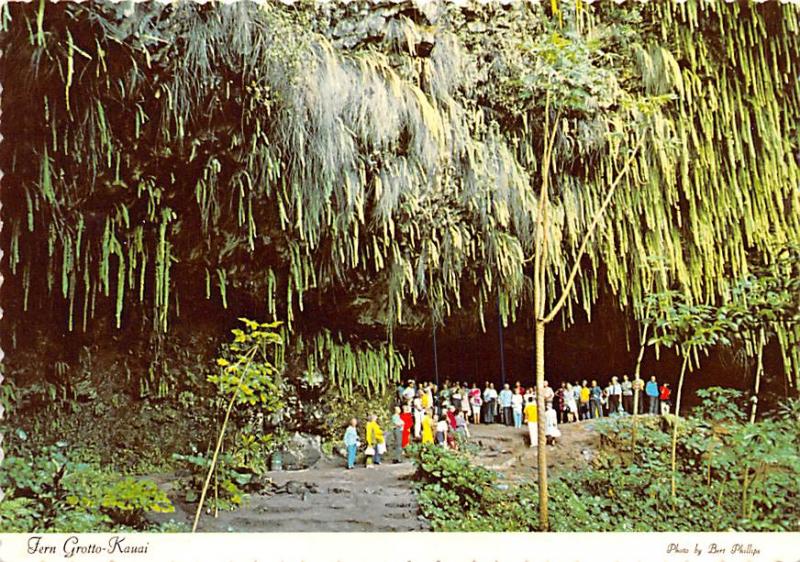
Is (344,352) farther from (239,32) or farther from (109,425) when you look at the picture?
(239,32)

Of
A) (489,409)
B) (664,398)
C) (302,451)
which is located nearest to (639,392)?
(664,398)

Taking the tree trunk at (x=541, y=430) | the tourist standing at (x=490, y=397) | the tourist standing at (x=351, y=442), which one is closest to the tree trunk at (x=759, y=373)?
the tree trunk at (x=541, y=430)

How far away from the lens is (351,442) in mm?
3297

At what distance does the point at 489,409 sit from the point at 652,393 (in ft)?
2.79

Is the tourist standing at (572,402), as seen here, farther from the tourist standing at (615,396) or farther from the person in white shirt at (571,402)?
the tourist standing at (615,396)

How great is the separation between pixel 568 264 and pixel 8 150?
2991 millimetres

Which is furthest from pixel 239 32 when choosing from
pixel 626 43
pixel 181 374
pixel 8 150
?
pixel 626 43

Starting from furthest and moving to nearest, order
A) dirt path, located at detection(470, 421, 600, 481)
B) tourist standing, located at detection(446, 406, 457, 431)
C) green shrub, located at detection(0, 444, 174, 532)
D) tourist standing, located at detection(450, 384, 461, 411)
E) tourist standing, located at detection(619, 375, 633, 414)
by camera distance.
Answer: tourist standing, located at detection(450, 384, 461, 411), tourist standing, located at detection(446, 406, 457, 431), tourist standing, located at detection(619, 375, 633, 414), dirt path, located at detection(470, 421, 600, 481), green shrub, located at detection(0, 444, 174, 532)

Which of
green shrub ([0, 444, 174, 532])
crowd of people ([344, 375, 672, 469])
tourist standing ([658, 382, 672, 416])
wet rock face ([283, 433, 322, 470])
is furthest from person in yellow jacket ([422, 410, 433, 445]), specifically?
green shrub ([0, 444, 174, 532])

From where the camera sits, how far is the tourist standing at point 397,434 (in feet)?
10.3

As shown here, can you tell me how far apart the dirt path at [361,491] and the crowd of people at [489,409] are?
73 mm

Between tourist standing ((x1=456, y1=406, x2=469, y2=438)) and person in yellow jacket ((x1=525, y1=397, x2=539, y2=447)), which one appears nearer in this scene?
person in yellow jacket ((x1=525, y1=397, x2=539, y2=447))

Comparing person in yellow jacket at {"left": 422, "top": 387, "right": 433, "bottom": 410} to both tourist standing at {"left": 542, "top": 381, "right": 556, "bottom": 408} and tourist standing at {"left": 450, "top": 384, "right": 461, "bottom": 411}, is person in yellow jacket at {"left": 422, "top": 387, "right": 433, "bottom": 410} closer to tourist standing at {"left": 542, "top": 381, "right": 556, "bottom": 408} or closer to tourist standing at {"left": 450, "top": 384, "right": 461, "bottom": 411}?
tourist standing at {"left": 450, "top": 384, "right": 461, "bottom": 411}

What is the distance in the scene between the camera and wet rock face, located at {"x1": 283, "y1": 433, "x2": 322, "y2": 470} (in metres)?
3.20
